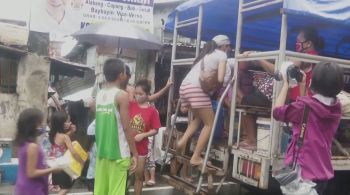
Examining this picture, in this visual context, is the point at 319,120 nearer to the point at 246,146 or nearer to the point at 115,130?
the point at 246,146

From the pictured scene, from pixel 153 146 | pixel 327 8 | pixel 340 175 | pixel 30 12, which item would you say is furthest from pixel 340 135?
pixel 30 12

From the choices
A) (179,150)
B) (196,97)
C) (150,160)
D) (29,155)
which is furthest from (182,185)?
(150,160)

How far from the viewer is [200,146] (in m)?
4.91

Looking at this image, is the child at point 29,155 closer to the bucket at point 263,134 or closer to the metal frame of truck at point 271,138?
the metal frame of truck at point 271,138

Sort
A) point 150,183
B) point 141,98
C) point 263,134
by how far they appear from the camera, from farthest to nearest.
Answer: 1. point 150,183
2. point 141,98
3. point 263,134

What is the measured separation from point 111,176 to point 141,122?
5.01ft

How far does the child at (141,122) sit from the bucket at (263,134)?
61.8 inches

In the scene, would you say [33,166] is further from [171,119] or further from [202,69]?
[171,119]

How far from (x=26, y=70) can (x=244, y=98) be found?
18.3ft

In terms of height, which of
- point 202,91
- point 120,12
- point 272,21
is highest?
point 120,12

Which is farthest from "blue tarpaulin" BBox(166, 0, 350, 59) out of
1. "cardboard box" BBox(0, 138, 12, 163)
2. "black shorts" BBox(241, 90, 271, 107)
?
"cardboard box" BBox(0, 138, 12, 163)

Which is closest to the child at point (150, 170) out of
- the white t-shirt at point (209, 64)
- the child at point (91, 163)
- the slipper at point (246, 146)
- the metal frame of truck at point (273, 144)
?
the child at point (91, 163)

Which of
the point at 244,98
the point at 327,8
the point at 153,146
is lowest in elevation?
the point at 153,146

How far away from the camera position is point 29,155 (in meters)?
3.44
